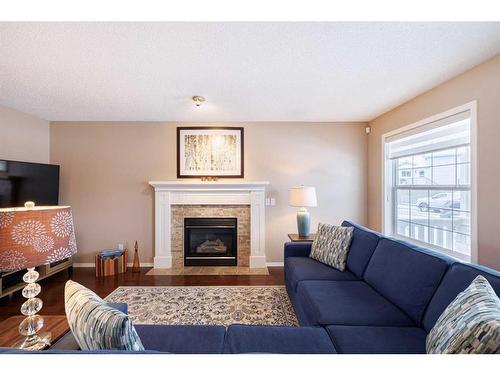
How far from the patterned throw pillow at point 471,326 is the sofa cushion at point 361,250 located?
3.45ft

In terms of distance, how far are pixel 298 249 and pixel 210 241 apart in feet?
5.33

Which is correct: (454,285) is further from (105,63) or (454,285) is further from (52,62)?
(52,62)

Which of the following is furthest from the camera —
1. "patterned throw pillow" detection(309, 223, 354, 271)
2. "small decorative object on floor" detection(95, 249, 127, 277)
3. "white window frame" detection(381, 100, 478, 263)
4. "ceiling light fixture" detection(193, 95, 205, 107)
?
"small decorative object on floor" detection(95, 249, 127, 277)

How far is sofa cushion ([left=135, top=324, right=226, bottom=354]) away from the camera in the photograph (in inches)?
46.2

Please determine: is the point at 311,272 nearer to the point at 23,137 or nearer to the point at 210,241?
the point at 210,241

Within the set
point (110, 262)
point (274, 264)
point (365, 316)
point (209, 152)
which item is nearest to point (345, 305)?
point (365, 316)

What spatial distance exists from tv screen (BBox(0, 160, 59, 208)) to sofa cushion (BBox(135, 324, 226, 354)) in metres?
2.71

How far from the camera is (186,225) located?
3.66 m

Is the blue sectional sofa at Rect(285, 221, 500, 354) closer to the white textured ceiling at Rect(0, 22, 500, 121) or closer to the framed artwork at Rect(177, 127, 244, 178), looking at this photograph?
the white textured ceiling at Rect(0, 22, 500, 121)

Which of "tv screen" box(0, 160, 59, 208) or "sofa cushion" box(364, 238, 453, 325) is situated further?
"tv screen" box(0, 160, 59, 208)

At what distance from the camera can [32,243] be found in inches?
41.3

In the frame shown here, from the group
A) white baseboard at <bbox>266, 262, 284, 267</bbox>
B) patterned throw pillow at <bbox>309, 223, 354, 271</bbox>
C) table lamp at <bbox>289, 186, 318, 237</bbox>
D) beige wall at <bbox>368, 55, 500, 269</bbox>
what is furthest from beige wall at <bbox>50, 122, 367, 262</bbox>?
beige wall at <bbox>368, 55, 500, 269</bbox>

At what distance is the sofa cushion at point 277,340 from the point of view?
3.79ft
